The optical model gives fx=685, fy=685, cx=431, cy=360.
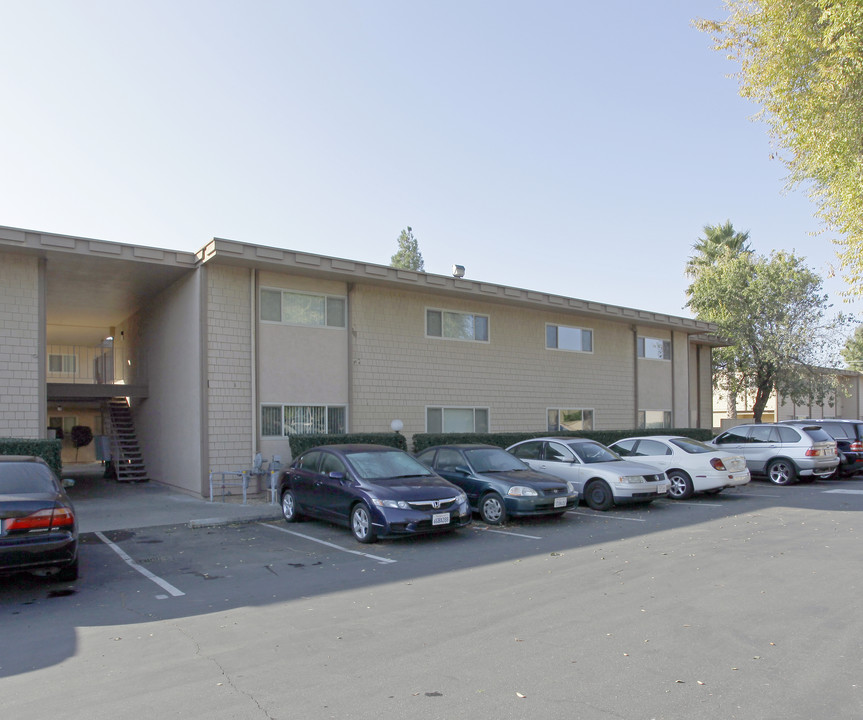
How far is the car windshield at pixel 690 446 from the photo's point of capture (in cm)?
1438

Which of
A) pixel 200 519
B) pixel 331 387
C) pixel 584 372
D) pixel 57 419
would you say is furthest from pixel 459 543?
pixel 57 419

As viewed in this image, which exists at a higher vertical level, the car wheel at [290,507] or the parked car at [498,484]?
the parked car at [498,484]

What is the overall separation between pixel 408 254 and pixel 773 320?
104ft

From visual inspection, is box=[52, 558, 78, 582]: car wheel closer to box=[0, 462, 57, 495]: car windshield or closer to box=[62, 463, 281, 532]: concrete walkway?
box=[0, 462, 57, 495]: car windshield

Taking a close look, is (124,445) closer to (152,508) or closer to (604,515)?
(152,508)

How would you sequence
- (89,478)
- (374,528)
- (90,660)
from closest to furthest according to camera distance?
1. (90,660)
2. (374,528)
3. (89,478)

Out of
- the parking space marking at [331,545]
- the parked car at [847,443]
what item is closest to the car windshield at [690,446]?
the parked car at [847,443]

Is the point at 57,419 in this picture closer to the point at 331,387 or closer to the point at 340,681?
the point at 331,387

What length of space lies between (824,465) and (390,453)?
11889mm

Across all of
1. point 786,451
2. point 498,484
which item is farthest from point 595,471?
point 786,451

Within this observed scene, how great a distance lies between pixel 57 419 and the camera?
2752 centimetres

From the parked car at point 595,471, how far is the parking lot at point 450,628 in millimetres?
2294

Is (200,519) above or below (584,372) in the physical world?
below

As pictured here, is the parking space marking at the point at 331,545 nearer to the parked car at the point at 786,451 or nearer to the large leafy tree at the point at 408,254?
the parked car at the point at 786,451
